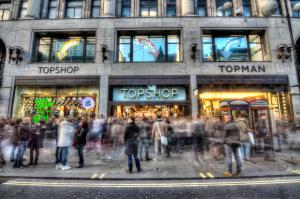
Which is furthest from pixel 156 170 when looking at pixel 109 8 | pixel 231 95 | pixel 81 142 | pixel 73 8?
pixel 73 8

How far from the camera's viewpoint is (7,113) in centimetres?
1484

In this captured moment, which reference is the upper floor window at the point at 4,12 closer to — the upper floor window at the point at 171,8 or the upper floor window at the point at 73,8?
the upper floor window at the point at 73,8

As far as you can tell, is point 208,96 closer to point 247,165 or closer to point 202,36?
point 202,36

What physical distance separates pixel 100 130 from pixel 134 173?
15.8 ft

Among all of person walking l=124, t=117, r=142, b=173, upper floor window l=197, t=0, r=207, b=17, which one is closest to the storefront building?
upper floor window l=197, t=0, r=207, b=17

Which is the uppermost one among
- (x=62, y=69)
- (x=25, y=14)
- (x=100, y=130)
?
(x=25, y=14)

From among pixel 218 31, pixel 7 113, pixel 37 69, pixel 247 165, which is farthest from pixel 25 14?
pixel 247 165

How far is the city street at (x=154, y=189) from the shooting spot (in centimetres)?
468

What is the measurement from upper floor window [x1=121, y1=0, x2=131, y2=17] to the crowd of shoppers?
1129 cm

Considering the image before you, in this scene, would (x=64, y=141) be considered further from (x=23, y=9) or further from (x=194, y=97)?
(x=23, y=9)

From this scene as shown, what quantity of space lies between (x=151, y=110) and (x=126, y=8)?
1030 centimetres

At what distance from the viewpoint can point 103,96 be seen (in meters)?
15.1

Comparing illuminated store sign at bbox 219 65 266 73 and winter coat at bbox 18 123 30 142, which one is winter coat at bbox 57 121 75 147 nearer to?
winter coat at bbox 18 123 30 142

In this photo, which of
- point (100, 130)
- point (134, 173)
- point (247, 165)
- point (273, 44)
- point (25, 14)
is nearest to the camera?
point (134, 173)
